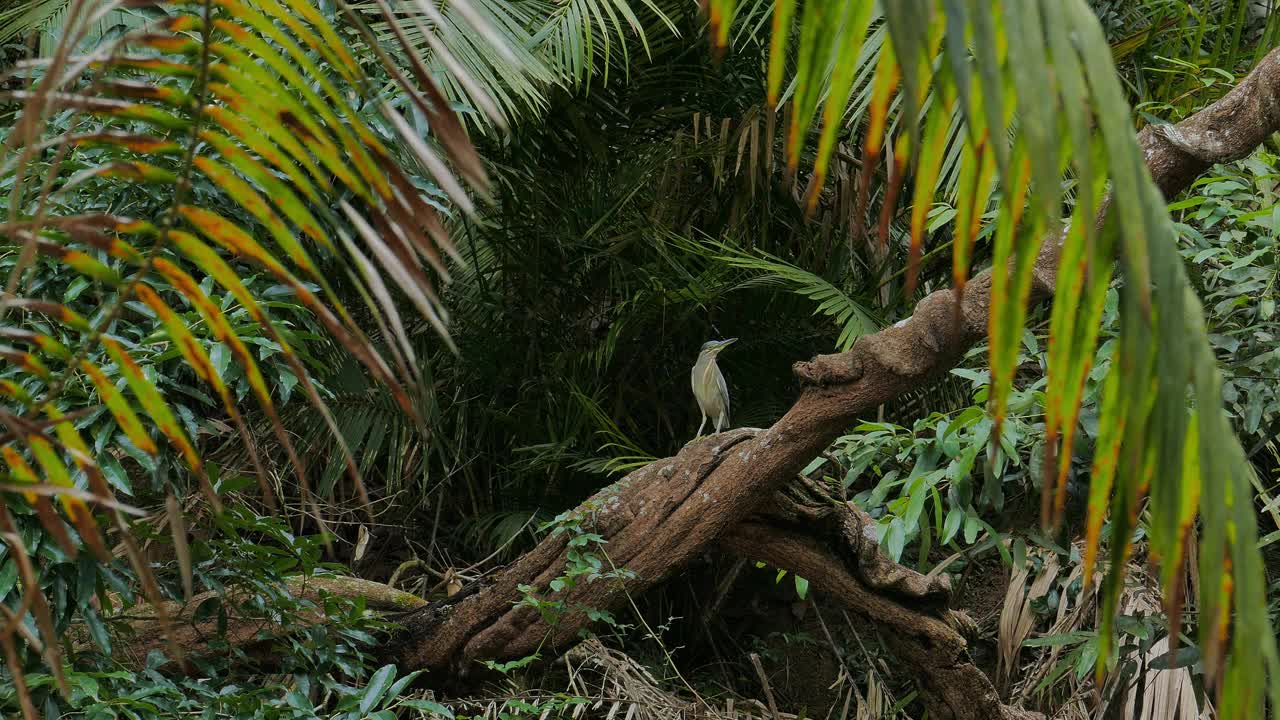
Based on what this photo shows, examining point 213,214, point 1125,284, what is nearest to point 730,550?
point 213,214

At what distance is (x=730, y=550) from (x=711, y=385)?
1034 mm

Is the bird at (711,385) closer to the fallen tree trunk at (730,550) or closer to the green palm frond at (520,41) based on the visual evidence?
the fallen tree trunk at (730,550)

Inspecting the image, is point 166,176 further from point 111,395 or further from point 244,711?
point 244,711

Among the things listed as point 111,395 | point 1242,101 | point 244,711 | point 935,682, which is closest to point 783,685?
point 935,682

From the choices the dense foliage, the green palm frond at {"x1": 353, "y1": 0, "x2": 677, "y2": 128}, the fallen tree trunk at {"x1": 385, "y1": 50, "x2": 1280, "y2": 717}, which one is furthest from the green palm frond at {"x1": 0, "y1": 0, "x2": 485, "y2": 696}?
the green palm frond at {"x1": 353, "y1": 0, "x2": 677, "y2": 128}

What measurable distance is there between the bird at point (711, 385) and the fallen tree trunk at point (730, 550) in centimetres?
100

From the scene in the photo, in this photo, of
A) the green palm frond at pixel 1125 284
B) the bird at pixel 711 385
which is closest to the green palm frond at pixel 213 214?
the green palm frond at pixel 1125 284

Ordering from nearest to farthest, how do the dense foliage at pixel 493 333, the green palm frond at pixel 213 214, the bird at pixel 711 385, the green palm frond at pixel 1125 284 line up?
the green palm frond at pixel 1125 284, the green palm frond at pixel 213 214, the dense foliage at pixel 493 333, the bird at pixel 711 385

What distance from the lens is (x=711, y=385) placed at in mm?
4355

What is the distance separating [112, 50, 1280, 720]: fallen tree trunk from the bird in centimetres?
100

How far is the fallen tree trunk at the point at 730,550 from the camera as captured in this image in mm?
3119

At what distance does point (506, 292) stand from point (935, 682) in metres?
2.45

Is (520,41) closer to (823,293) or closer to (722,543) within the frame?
(823,293)

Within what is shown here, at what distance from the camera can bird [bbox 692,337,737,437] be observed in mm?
4340
